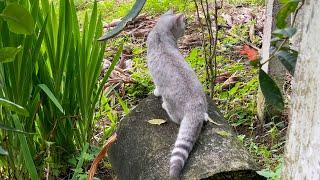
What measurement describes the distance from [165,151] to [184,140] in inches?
5.3

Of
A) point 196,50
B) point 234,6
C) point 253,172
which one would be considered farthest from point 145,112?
point 234,6

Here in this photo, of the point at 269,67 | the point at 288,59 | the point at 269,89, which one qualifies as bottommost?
the point at 269,67

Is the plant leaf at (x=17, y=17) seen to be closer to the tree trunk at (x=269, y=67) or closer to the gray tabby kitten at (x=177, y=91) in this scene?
the gray tabby kitten at (x=177, y=91)

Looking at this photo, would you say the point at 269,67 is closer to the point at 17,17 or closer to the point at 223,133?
the point at 223,133

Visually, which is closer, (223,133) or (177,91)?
(223,133)

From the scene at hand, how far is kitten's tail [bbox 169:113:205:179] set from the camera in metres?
2.30

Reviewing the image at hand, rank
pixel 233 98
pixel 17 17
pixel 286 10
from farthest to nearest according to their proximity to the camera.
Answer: pixel 233 98 < pixel 286 10 < pixel 17 17

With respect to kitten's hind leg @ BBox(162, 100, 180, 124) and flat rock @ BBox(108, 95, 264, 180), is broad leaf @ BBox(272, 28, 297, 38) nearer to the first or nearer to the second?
flat rock @ BBox(108, 95, 264, 180)

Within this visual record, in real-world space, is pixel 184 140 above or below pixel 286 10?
below

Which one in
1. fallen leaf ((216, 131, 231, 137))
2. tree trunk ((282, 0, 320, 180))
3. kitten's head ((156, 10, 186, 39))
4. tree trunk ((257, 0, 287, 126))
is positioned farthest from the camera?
kitten's head ((156, 10, 186, 39))

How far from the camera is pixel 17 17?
113 centimetres

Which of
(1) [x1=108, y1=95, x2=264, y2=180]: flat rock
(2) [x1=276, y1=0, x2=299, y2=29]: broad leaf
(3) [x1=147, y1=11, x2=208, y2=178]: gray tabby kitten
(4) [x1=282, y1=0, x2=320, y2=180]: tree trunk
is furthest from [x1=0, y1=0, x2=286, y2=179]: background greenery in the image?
(4) [x1=282, y1=0, x2=320, y2=180]: tree trunk

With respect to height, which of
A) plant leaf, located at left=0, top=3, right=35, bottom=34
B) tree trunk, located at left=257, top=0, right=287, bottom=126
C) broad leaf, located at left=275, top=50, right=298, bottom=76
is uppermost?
plant leaf, located at left=0, top=3, right=35, bottom=34

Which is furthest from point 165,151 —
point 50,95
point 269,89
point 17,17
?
point 17,17
